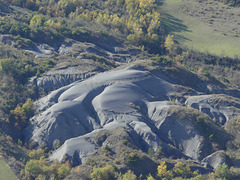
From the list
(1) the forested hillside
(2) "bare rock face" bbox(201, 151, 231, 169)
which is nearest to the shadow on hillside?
(1) the forested hillside

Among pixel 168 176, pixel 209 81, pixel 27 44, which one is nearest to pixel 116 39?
pixel 27 44

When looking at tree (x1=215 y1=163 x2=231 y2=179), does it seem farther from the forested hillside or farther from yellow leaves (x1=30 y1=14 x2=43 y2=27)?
yellow leaves (x1=30 y1=14 x2=43 y2=27)

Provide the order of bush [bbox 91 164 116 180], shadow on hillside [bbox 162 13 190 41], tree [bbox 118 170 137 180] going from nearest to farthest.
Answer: tree [bbox 118 170 137 180], bush [bbox 91 164 116 180], shadow on hillside [bbox 162 13 190 41]

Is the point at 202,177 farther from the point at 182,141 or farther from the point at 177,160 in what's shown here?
the point at 182,141

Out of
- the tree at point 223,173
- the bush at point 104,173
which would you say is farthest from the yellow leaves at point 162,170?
the tree at point 223,173

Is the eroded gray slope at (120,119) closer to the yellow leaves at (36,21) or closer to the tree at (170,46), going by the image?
the yellow leaves at (36,21)

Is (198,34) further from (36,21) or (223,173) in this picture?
(223,173)

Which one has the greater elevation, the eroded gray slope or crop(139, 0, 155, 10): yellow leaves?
crop(139, 0, 155, 10): yellow leaves
